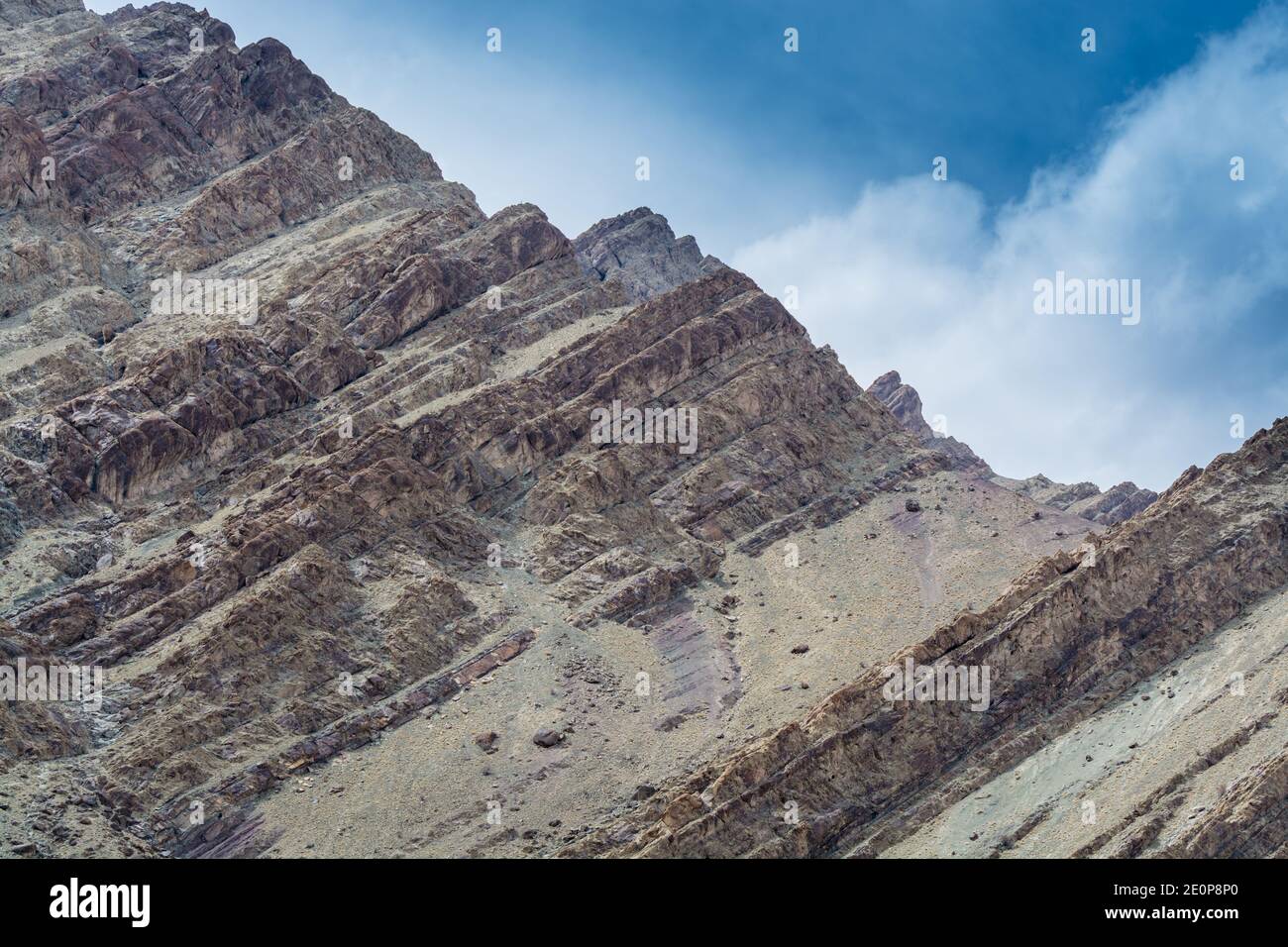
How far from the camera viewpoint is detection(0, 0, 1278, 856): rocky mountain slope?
8462cm

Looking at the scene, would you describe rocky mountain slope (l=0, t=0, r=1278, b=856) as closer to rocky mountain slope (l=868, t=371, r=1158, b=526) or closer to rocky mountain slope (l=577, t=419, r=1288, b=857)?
rocky mountain slope (l=577, t=419, r=1288, b=857)

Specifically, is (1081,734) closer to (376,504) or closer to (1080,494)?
(376,504)

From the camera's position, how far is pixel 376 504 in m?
107

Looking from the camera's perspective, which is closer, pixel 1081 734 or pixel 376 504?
pixel 1081 734

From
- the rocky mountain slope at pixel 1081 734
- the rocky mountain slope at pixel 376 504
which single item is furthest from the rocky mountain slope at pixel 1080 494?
the rocky mountain slope at pixel 1081 734

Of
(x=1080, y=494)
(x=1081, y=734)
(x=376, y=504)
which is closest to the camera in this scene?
(x=1081, y=734)

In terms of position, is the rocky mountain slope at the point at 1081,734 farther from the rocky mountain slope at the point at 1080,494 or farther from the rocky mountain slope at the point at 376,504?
the rocky mountain slope at the point at 1080,494

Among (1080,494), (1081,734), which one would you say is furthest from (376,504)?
(1080,494)

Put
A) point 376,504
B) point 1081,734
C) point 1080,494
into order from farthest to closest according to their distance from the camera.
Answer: point 1080,494 → point 376,504 → point 1081,734

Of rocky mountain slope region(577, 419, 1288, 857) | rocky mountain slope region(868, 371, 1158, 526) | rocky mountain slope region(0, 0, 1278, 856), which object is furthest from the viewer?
rocky mountain slope region(868, 371, 1158, 526)

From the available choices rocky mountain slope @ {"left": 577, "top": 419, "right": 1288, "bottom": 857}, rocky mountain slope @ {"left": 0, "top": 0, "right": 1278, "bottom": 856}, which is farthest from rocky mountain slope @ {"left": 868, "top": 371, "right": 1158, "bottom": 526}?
rocky mountain slope @ {"left": 577, "top": 419, "right": 1288, "bottom": 857}

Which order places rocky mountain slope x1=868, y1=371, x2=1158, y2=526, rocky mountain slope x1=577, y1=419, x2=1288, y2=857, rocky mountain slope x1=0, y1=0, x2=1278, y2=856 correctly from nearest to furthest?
rocky mountain slope x1=577, y1=419, x2=1288, y2=857 → rocky mountain slope x1=0, y1=0, x2=1278, y2=856 → rocky mountain slope x1=868, y1=371, x2=1158, y2=526

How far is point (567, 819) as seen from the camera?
8088 cm

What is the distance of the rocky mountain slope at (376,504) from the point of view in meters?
84.6
